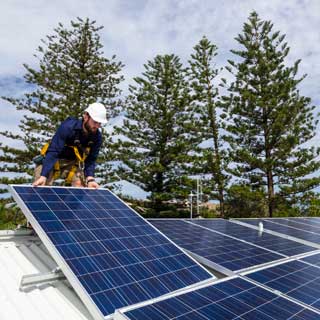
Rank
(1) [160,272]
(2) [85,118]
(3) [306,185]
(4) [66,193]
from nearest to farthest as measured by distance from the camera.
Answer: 1. (1) [160,272]
2. (4) [66,193]
3. (2) [85,118]
4. (3) [306,185]

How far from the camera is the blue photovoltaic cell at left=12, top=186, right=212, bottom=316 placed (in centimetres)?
294

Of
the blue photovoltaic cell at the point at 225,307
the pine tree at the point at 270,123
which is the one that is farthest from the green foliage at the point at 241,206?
the blue photovoltaic cell at the point at 225,307

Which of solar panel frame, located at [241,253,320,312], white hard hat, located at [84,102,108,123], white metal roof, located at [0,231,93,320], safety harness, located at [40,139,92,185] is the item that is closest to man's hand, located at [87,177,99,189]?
safety harness, located at [40,139,92,185]

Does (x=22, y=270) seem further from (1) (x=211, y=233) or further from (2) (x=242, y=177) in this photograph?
(2) (x=242, y=177)

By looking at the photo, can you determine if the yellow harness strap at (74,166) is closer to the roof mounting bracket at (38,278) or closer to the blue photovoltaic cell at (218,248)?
the blue photovoltaic cell at (218,248)

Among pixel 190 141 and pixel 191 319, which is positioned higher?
pixel 190 141

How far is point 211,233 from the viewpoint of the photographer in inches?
234

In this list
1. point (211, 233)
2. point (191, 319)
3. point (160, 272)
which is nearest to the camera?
point (191, 319)

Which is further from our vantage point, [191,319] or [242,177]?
[242,177]

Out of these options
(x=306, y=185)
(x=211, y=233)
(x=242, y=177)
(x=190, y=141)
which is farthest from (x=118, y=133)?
(x=211, y=233)

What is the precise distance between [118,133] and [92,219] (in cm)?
2130

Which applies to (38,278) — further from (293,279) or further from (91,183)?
(293,279)

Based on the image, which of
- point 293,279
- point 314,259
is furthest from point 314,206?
point 293,279

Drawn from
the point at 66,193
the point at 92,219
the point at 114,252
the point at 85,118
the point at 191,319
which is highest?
the point at 85,118
